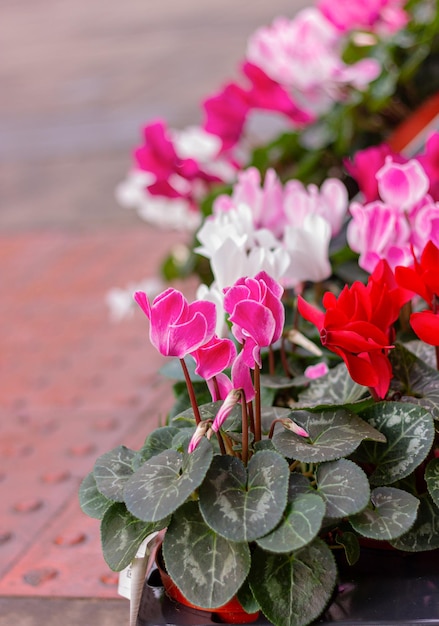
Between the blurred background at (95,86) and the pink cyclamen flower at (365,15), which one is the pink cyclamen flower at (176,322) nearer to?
Answer: the pink cyclamen flower at (365,15)

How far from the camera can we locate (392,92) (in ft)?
8.02

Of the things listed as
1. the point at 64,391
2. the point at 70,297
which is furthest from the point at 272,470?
the point at 70,297

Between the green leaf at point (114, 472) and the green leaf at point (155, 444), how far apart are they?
2cm

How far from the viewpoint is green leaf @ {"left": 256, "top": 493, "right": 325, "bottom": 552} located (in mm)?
957

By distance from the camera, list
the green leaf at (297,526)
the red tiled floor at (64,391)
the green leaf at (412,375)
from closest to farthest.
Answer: the green leaf at (297,526) → the green leaf at (412,375) → the red tiled floor at (64,391)

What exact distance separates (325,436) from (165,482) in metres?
0.18

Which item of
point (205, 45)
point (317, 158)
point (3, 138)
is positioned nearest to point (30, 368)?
point (317, 158)

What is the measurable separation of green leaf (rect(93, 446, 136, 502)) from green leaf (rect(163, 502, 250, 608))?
0.25ft

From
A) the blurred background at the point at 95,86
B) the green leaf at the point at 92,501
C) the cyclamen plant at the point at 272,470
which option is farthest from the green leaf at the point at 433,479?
the blurred background at the point at 95,86

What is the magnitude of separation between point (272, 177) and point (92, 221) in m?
3.00

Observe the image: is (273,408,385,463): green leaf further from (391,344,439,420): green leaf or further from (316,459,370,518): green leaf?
(391,344,439,420): green leaf

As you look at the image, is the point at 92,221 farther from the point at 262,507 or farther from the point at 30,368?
the point at 262,507

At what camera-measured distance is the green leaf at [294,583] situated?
1.01 m

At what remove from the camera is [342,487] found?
102 centimetres
